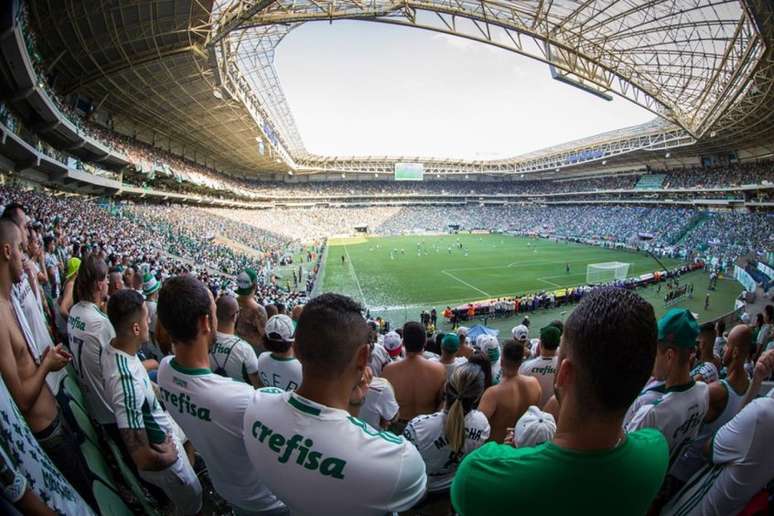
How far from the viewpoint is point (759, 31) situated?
16516 millimetres

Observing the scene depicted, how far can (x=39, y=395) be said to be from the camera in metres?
2.31

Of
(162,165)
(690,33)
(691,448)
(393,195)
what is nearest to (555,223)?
(393,195)

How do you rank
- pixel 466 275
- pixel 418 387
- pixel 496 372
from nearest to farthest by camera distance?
pixel 418 387
pixel 496 372
pixel 466 275

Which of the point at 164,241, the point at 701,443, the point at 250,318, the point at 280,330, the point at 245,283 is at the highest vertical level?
the point at 164,241

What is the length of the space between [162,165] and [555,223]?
190ft

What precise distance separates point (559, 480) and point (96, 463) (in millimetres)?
3019

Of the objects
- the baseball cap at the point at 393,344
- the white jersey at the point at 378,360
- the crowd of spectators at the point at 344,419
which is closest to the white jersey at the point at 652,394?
the crowd of spectators at the point at 344,419

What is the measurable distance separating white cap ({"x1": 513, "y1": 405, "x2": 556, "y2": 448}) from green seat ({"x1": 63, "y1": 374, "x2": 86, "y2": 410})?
10.9 ft

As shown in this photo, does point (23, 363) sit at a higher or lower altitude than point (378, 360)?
higher

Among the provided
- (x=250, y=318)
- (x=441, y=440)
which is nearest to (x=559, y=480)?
(x=441, y=440)

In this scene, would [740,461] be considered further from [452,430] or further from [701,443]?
[452,430]

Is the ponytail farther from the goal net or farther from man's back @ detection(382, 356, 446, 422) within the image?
the goal net

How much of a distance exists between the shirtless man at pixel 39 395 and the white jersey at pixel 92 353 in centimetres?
57

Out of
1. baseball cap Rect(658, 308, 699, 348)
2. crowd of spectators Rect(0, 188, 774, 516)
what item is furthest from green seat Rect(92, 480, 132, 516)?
baseball cap Rect(658, 308, 699, 348)
